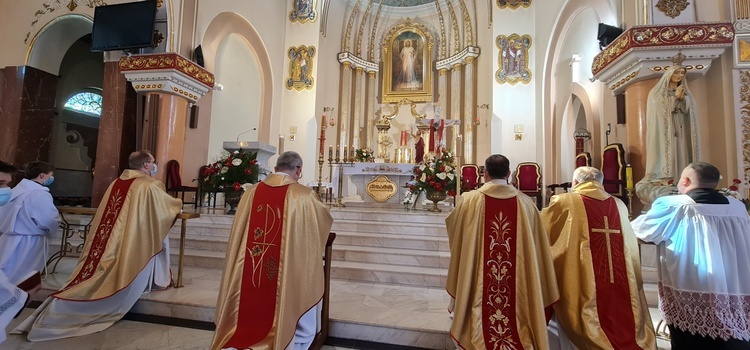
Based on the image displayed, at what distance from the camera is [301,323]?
2.61m

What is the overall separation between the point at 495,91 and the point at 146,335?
9510 mm

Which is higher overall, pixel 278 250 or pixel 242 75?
pixel 242 75

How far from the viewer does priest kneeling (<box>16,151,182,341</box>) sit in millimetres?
2893

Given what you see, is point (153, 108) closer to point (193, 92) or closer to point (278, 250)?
point (193, 92)

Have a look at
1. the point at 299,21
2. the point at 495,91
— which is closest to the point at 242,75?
the point at 299,21

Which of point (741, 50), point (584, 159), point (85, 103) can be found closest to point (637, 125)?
point (584, 159)

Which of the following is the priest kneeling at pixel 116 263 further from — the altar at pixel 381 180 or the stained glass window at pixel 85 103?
the stained glass window at pixel 85 103

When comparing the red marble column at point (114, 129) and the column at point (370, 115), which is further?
the column at point (370, 115)

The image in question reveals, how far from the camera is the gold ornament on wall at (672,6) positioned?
17.5ft

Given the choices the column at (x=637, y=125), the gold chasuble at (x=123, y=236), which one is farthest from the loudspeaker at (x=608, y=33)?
the gold chasuble at (x=123, y=236)

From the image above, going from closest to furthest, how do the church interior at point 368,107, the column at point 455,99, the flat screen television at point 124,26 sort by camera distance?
the church interior at point 368,107 → the flat screen television at point 124,26 → the column at point 455,99

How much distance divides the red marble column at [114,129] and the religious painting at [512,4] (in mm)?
9425

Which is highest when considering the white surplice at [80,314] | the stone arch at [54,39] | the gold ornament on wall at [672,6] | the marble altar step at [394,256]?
the stone arch at [54,39]

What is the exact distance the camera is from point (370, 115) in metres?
12.9
